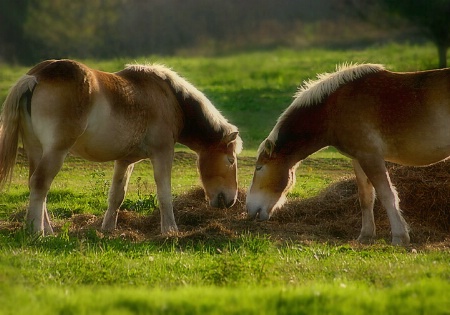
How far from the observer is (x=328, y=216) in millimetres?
11758

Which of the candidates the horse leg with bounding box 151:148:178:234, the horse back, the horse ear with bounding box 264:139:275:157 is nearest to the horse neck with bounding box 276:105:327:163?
the horse ear with bounding box 264:139:275:157

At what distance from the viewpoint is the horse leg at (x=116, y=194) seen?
439 inches

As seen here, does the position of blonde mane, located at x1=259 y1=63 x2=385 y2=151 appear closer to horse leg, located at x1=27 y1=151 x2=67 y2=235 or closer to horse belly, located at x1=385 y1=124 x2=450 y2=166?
horse belly, located at x1=385 y1=124 x2=450 y2=166

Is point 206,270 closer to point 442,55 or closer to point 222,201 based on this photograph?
point 222,201

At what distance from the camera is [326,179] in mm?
16047

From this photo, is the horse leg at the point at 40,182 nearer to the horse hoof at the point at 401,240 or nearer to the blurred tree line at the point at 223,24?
the blurred tree line at the point at 223,24

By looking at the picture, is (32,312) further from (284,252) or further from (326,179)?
(326,179)

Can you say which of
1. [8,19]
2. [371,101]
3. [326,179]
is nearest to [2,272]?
[371,101]

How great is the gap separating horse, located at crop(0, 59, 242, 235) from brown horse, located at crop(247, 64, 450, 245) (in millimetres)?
1162

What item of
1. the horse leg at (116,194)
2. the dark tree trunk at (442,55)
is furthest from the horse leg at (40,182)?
the dark tree trunk at (442,55)

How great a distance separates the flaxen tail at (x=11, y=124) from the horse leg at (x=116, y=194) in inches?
74.3

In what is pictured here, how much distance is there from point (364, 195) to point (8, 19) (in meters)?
11.5

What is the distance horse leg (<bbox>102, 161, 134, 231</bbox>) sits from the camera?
11141 millimetres

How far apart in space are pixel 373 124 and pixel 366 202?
127 cm
